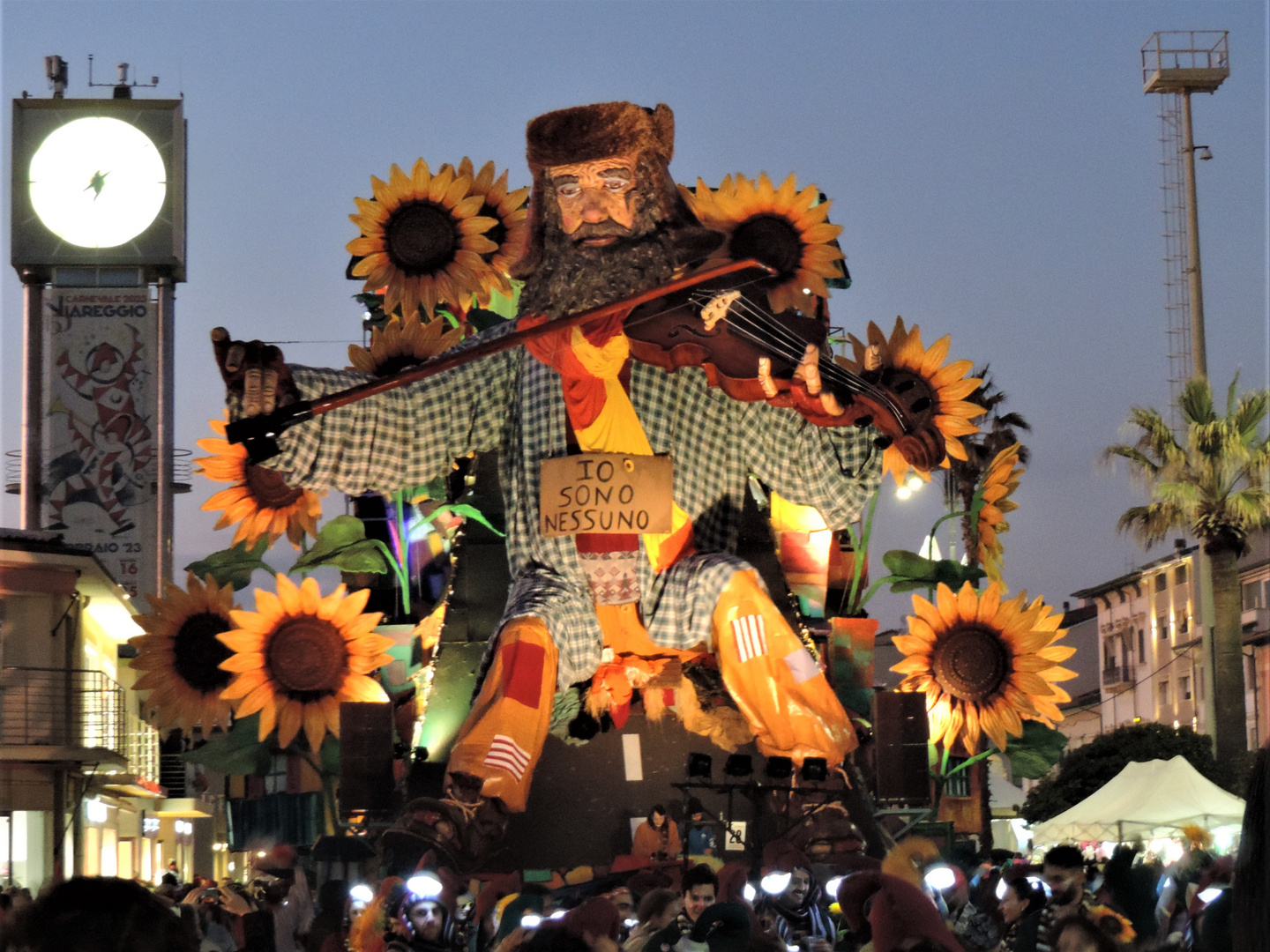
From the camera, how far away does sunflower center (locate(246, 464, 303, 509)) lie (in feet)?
43.0

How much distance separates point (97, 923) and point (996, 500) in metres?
12.0

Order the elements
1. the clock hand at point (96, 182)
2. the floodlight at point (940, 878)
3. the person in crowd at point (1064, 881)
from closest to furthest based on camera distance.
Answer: the person in crowd at point (1064, 881) → the floodlight at point (940, 878) → the clock hand at point (96, 182)

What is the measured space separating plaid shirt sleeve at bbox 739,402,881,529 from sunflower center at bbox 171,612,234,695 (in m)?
3.64

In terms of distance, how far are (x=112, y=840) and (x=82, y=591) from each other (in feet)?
18.7

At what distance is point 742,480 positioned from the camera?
1332cm

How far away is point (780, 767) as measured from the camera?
12070mm

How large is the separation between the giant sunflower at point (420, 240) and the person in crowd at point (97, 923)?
10.0 metres

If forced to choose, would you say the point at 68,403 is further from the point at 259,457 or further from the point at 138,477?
the point at 259,457

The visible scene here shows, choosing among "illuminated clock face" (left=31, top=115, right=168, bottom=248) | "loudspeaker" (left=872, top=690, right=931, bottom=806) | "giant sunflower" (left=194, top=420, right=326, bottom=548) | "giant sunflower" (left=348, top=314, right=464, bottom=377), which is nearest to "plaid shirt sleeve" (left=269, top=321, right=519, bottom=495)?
"giant sunflower" (left=348, top=314, right=464, bottom=377)

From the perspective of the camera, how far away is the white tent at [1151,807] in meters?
20.2

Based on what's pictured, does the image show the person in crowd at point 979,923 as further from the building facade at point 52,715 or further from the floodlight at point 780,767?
the building facade at point 52,715

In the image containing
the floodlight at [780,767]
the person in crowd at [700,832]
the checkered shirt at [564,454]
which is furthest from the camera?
the person in crowd at [700,832]

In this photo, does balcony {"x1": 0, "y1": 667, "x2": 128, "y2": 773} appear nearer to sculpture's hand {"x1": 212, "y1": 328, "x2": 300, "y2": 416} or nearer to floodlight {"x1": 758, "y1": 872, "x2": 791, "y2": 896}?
sculpture's hand {"x1": 212, "y1": 328, "x2": 300, "y2": 416}

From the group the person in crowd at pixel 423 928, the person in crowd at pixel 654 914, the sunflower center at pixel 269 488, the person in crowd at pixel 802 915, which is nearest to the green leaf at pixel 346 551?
the sunflower center at pixel 269 488
